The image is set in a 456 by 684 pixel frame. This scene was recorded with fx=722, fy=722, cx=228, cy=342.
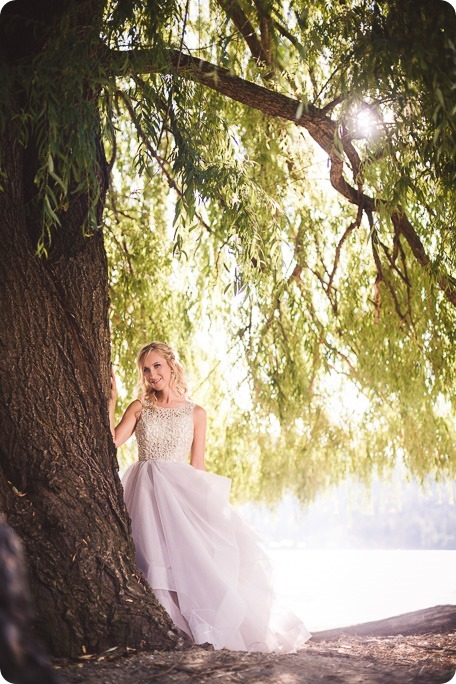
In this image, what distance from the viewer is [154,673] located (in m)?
2.18

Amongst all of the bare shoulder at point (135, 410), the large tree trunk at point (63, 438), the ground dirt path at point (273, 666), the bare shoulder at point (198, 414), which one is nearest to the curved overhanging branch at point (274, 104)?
the large tree trunk at point (63, 438)

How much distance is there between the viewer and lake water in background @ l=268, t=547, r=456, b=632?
23.9 feet

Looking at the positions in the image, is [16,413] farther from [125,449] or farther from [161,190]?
[125,449]

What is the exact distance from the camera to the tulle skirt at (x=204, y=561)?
2.99 metres

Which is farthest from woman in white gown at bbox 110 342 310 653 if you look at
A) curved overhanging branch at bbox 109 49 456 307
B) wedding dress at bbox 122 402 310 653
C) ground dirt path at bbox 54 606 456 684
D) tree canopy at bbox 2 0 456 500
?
curved overhanging branch at bbox 109 49 456 307

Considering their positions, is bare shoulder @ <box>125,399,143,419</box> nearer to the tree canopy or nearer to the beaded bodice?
the beaded bodice

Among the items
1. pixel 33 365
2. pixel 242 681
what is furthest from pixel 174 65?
pixel 242 681

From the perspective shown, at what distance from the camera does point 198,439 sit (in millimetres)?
3801

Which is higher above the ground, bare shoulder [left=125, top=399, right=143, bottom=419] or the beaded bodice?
bare shoulder [left=125, top=399, right=143, bottom=419]

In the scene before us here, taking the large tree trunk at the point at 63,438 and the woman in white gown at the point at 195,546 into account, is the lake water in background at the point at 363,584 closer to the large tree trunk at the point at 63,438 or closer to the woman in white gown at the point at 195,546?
the woman in white gown at the point at 195,546

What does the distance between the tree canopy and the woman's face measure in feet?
1.68

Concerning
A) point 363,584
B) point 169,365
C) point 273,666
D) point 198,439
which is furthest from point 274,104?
point 363,584

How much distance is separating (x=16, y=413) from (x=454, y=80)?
193cm

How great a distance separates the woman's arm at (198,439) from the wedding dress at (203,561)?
0.20 meters
